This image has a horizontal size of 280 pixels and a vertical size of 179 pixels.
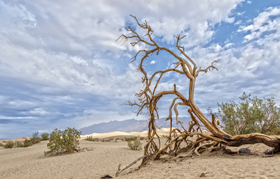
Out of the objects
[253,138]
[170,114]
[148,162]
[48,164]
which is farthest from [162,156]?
[48,164]

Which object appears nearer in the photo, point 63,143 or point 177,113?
point 177,113

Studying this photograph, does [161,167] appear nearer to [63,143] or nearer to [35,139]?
[63,143]

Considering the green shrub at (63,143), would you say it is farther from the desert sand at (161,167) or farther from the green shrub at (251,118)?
the green shrub at (251,118)

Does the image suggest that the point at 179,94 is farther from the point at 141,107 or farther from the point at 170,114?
the point at 141,107

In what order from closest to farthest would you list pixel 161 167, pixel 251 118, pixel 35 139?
pixel 161 167, pixel 251 118, pixel 35 139

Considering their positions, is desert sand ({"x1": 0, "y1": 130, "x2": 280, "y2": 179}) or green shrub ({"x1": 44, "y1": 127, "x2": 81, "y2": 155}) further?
green shrub ({"x1": 44, "y1": 127, "x2": 81, "y2": 155})

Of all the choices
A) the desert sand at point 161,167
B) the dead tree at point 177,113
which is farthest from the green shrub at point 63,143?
the dead tree at point 177,113

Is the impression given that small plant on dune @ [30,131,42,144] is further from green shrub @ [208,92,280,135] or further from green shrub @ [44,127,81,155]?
green shrub @ [208,92,280,135]

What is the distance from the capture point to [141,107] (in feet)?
24.4

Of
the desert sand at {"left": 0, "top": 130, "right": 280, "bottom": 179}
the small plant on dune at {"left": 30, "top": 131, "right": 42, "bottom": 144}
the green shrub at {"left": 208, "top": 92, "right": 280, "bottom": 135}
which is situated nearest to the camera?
the desert sand at {"left": 0, "top": 130, "right": 280, "bottom": 179}

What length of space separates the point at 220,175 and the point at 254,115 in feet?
30.1

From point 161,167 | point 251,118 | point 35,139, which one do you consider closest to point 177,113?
point 161,167

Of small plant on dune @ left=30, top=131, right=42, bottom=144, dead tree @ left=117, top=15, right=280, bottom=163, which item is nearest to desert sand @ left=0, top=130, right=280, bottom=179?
dead tree @ left=117, top=15, right=280, bottom=163

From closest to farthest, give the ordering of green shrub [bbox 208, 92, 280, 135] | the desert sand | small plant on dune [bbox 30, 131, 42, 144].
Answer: the desert sand < green shrub [bbox 208, 92, 280, 135] < small plant on dune [bbox 30, 131, 42, 144]
